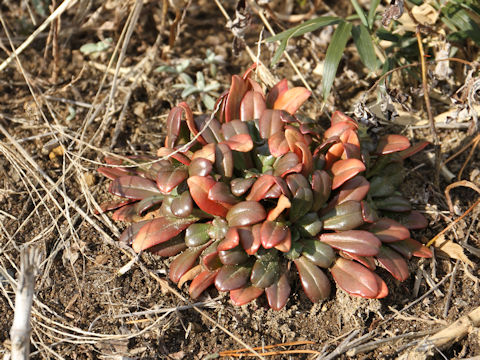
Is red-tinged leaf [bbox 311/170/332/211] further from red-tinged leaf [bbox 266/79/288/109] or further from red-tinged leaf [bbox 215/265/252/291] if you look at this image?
red-tinged leaf [bbox 266/79/288/109]

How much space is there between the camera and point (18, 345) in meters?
2.15

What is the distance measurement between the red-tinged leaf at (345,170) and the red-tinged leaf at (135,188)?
101 cm

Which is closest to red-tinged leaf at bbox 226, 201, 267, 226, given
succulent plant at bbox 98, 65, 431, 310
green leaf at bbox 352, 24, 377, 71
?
succulent plant at bbox 98, 65, 431, 310

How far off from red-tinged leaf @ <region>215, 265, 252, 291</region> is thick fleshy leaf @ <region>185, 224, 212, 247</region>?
0.19 metres

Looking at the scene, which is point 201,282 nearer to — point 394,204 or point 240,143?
point 240,143

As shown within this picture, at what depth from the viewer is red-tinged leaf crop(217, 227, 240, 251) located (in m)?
2.73

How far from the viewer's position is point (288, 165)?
2.93 m

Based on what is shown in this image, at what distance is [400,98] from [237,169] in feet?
3.55

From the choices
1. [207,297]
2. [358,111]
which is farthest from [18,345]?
[358,111]

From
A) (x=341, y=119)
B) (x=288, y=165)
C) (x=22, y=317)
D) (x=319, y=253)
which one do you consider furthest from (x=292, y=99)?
(x=22, y=317)

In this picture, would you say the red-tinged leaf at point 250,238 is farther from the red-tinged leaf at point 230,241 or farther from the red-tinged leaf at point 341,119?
the red-tinged leaf at point 341,119

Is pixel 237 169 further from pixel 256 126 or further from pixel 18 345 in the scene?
pixel 18 345

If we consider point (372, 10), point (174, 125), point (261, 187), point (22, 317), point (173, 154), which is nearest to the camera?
point (22, 317)

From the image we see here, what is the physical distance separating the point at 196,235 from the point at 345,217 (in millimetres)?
806
